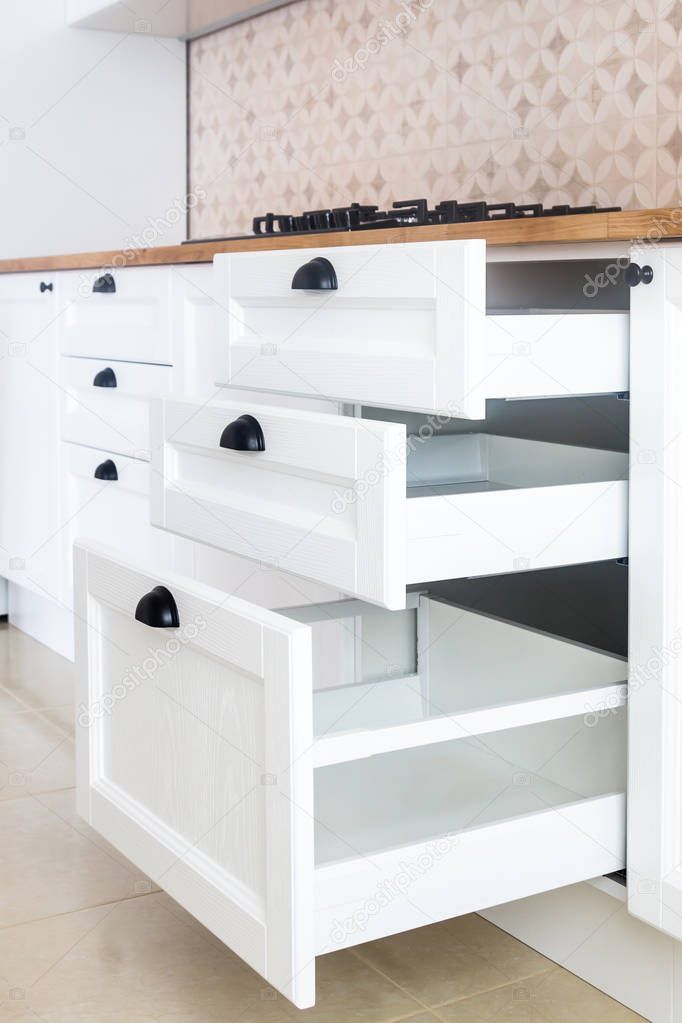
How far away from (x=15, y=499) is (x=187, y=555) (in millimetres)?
854

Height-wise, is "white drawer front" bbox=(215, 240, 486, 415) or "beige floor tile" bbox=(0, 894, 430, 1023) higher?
"white drawer front" bbox=(215, 240, 486, 415)

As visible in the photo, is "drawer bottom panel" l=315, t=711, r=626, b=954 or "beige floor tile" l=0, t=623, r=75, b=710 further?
"beige floor tile" l=0, t=623, r=75, b=710

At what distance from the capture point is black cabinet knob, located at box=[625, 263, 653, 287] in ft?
3.94

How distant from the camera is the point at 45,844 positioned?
1.84 metres

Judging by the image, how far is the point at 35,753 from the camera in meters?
2.21

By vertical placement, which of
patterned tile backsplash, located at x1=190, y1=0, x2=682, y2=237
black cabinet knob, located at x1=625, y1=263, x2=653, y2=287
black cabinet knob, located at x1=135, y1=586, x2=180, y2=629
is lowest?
black cabinet knob, located at x1=135, y1=586, x2=180, y2=629

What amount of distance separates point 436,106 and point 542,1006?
159cm

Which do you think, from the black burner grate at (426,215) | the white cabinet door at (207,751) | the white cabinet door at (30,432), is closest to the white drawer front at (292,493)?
the white cabinet door at (207,751)

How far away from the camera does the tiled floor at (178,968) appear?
1.38 meters

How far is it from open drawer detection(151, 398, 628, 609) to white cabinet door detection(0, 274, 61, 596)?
120cm

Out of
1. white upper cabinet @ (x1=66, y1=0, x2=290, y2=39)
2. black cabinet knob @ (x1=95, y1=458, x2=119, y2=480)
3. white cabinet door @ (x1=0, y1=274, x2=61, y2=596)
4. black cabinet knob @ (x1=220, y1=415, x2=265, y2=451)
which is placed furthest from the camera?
white upper cabinet @ (x1=66, y1=0, x2=290, y2=39)

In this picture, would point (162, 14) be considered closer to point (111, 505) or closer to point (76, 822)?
point (111, 505)

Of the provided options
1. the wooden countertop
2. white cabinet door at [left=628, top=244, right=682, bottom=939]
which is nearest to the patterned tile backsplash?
the wooden countertop

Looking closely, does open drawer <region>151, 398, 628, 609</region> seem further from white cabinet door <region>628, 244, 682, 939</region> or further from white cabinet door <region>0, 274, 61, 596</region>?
white cabinet door <region>0, 274, 61, 596</region>
